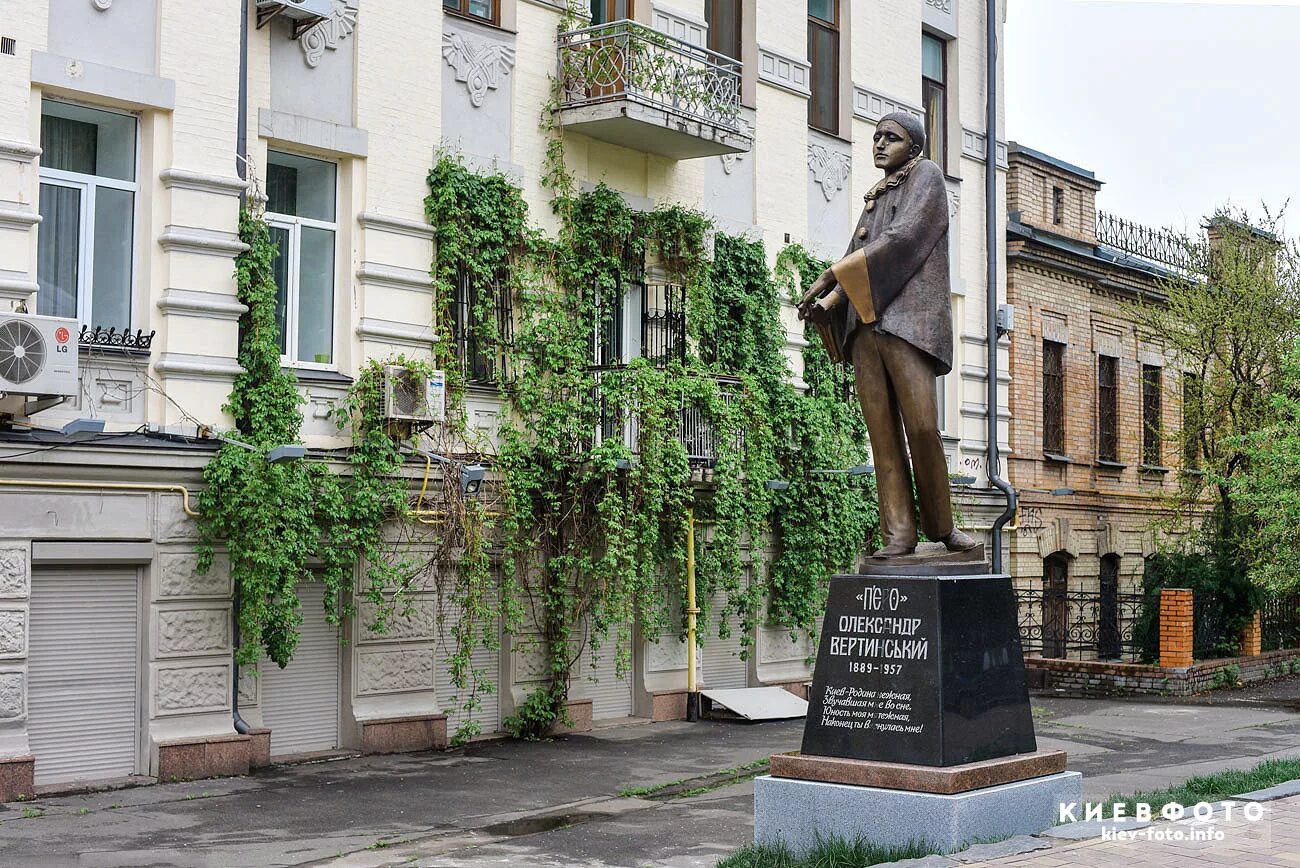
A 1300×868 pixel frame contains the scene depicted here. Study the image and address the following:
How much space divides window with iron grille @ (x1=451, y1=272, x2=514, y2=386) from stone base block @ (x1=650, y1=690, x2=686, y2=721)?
4620 mm

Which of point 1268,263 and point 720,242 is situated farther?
point 1268,263

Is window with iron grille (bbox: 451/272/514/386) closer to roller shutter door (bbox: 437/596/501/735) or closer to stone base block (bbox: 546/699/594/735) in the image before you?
roller shutter door (bbox: 437/596/501/735)

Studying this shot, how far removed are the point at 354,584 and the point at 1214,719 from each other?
10646 mm

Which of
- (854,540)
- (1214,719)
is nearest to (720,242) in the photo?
(854,540)

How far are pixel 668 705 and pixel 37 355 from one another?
936cm

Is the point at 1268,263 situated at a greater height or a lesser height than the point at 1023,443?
greater

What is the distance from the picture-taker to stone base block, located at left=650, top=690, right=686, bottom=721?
19.0 meters

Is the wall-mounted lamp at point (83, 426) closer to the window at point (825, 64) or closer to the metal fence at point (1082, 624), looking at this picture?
the window at point (825, 64)

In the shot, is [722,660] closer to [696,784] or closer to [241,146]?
[696,784]

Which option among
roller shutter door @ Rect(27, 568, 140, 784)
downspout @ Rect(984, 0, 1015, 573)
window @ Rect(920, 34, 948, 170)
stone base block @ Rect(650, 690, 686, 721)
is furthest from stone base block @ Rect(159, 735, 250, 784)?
window @ Rect(920, 34, 948, 170)

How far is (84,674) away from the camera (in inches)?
529

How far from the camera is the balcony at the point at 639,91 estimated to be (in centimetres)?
1761

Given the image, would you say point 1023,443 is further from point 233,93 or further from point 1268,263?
point 233,93

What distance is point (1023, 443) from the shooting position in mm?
25953
